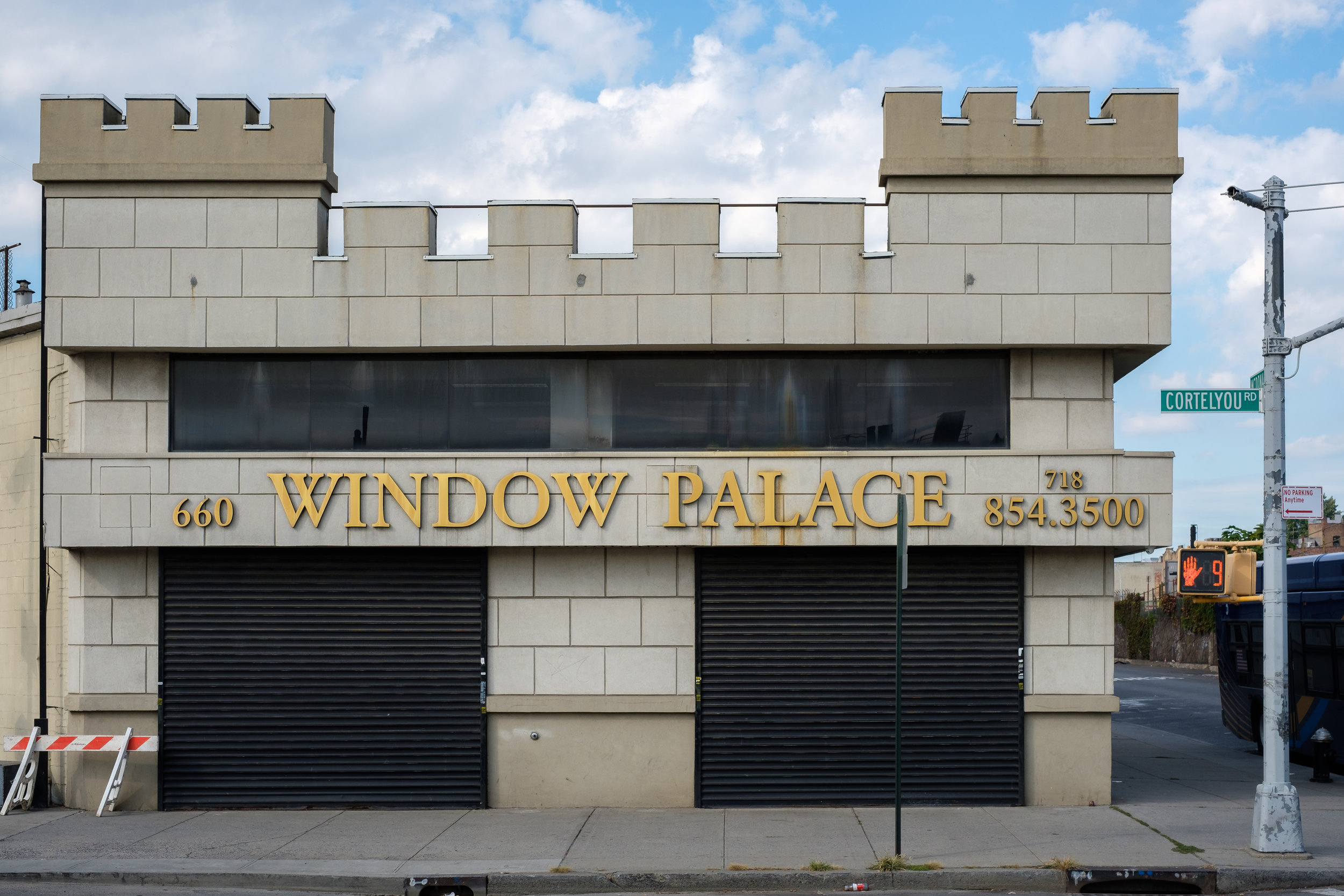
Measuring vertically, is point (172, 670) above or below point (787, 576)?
below

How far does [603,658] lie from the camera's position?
46.0 feet

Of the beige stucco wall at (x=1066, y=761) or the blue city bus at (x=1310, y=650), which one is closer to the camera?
the beige stucco wall at (x=1066, y=761)

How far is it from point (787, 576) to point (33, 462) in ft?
30.4

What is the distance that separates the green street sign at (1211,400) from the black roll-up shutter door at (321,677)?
7.54 m

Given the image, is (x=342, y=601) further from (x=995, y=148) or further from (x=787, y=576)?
(x=995, y=148)

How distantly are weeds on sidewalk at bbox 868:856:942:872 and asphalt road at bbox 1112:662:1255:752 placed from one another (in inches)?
A: 477

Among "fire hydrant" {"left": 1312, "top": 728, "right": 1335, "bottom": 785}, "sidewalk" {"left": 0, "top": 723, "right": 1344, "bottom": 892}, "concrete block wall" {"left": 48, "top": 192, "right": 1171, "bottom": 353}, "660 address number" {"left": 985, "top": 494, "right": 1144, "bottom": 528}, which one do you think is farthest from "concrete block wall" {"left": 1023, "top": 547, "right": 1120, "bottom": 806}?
"fire hydrant" {"left": 1312, "top": 728, "right": 1335, "bottom": 785}

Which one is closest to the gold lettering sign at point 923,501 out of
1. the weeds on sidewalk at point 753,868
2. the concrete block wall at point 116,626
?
the weeds on sidewalk at point 753,868

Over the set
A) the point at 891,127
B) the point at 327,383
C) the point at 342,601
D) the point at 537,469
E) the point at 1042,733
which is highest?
the point at 891,127

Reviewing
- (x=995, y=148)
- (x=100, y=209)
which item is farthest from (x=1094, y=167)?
(x=100, y=209)

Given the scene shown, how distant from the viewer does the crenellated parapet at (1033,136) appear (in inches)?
541

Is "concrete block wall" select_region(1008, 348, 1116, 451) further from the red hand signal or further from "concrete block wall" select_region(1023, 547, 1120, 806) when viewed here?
the red hand signal

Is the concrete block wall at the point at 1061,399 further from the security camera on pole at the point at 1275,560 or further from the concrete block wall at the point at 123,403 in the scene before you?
the concrete block wall at the point at 123,403

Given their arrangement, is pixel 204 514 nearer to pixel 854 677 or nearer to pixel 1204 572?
pixel 854 677
